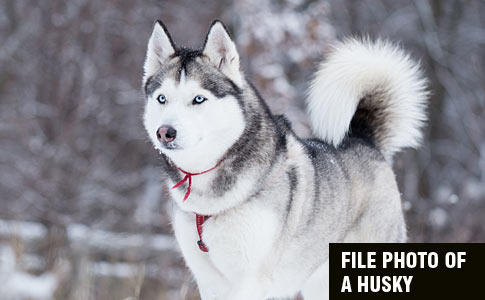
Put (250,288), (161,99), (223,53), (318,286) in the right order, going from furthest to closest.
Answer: (318,286) → (223,53) → (161,99) → (250,288)

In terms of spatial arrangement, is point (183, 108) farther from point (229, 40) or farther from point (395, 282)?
point (395, 282)

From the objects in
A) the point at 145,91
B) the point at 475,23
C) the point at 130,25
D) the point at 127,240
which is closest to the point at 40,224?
the point at 127,240

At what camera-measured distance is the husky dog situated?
335 centimetres

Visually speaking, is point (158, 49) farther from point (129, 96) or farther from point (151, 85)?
point (129, 96)

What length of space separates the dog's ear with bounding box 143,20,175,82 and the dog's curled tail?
3.62ft

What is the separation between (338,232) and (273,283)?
688 mm

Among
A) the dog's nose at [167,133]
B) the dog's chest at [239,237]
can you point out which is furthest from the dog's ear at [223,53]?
the dog's chest at [239,237]

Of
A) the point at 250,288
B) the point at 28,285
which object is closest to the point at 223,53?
the point at 250,288

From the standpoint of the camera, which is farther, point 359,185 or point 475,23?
point 475,23

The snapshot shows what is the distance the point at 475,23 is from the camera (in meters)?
14.1

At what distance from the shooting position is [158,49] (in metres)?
3.77

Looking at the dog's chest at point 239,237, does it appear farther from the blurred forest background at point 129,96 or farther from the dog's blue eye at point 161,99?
the blurred forest background at point 129,96

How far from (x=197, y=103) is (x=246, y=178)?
48cm

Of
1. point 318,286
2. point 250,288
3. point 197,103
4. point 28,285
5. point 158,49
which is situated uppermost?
point 158,49
